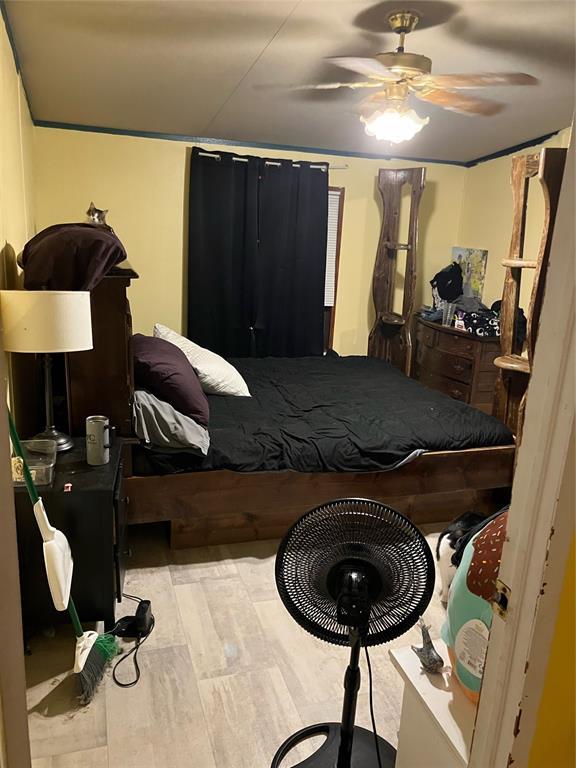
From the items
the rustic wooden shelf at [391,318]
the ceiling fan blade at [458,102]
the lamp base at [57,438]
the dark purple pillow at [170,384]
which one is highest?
the ceiling fan blade at [458,102]

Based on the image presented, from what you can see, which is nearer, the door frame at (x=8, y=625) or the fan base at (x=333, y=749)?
the door frame at (x=8, y=625)

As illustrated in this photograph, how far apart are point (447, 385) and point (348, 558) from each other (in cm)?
343

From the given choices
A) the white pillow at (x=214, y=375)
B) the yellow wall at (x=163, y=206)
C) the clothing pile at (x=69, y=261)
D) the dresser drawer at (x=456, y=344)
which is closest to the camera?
the clothing pile at (x=69, y=261)

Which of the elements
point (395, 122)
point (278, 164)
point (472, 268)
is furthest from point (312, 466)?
point (472, 268)

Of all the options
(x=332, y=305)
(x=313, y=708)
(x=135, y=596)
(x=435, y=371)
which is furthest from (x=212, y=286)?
(x=313, y=708)

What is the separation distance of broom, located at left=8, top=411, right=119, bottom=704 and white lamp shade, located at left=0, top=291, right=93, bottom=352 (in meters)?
0.24

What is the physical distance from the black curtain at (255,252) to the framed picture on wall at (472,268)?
1300mm

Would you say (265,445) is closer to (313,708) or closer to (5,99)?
(313,708)

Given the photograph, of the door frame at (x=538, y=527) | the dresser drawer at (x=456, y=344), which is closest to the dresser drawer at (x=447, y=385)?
the dresser drawer at (x=456, y=344)

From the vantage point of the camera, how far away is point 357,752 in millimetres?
1563

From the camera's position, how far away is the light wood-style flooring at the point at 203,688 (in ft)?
5.19

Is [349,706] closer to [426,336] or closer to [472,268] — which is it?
[426,336]

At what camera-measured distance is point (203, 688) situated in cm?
181

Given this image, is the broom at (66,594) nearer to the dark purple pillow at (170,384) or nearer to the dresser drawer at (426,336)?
the dark purple pillow at (170,384)
